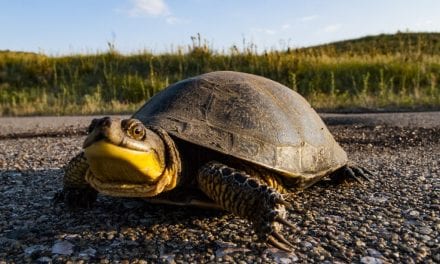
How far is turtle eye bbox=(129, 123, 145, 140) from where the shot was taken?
97.0 inches

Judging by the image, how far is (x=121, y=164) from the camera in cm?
240

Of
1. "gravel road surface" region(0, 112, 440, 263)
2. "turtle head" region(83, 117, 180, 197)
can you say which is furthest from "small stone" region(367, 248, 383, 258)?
"turtle head" region(83, 117, 180, 197)

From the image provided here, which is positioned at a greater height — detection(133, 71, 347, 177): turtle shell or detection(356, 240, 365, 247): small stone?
detection(133, 71, 347, 177): turtle shell

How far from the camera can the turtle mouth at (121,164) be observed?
2320 mm

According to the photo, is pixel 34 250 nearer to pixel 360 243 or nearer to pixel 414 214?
pixel 360 243

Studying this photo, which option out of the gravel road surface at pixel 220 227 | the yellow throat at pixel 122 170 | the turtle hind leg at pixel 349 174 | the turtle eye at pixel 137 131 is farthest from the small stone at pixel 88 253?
the turtle hind leg at pixel 349 174

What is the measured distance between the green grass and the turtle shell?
27.9ft

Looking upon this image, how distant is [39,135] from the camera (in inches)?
328

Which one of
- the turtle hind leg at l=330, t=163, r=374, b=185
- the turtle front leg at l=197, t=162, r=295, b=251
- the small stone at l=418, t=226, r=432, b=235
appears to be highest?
the turtle front leg at l=197, t=162, r=295, b=251

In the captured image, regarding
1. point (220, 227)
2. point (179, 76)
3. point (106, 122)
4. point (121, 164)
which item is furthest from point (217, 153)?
point (179, 76)

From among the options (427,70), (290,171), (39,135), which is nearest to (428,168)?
(290,171)

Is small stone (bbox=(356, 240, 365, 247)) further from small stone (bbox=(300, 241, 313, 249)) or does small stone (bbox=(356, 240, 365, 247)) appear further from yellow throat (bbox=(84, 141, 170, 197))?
yellow throat (bbox=(84, 141, 170, 197))

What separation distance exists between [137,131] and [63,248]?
792 millimetres

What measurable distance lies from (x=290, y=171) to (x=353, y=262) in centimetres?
86
